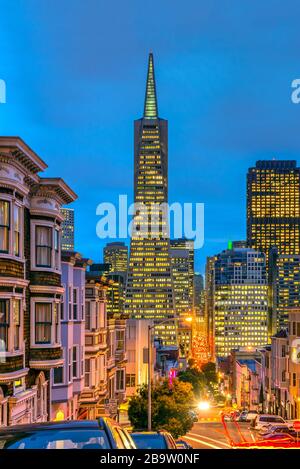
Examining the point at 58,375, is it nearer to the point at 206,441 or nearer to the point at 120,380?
the point at 206,441

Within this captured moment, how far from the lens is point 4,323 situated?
24125 millimetres

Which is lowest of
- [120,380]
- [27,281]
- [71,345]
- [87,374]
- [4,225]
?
[120,380]

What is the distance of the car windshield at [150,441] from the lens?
41.3 ft

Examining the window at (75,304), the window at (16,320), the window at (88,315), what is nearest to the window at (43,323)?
the window at (16,320)

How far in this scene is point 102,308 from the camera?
45625 mm

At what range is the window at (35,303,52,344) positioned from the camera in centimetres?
2789

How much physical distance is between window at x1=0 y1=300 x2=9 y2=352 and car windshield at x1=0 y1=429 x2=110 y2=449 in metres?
15.9

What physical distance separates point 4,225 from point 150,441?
1235 cm

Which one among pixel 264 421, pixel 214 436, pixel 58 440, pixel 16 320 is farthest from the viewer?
pixel 214 436

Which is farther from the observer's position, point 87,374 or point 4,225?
point 87,374

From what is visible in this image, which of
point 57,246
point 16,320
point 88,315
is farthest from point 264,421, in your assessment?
point 16,320

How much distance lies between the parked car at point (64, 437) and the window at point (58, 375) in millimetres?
25281
